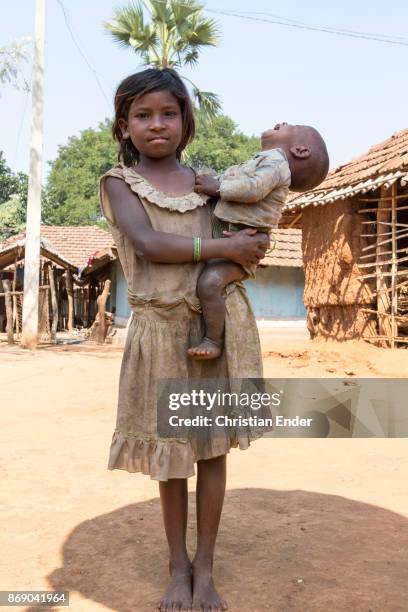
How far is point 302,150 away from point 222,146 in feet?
121

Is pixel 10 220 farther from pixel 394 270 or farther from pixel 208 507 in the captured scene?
pixel 208 507

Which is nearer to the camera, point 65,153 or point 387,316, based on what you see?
point 387,316

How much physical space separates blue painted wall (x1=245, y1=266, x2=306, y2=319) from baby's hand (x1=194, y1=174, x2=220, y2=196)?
16.5 metres

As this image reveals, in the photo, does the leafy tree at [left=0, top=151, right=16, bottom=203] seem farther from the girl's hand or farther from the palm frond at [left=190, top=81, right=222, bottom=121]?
the girl's hand

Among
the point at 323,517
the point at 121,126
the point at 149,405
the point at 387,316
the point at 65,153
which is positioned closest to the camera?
the point at 149,405

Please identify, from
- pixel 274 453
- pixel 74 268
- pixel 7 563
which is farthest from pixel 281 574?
pixel 74 268

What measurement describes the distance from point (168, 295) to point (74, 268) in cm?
1714

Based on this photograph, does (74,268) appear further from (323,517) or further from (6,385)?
(323,517)

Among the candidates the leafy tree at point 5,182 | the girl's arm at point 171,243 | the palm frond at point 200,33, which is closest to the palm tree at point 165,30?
the palm frond at point 200,33

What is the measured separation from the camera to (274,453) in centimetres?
404

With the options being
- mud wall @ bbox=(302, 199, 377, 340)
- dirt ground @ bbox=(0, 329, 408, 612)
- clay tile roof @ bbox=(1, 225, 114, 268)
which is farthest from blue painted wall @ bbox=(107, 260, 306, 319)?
dirt ground @ bbox=(0, 329, 408, 612)

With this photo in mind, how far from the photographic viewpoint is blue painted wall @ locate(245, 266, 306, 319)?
61.7 ft

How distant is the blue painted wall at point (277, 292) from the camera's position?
18812mm

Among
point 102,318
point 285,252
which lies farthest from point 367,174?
point 285,252
